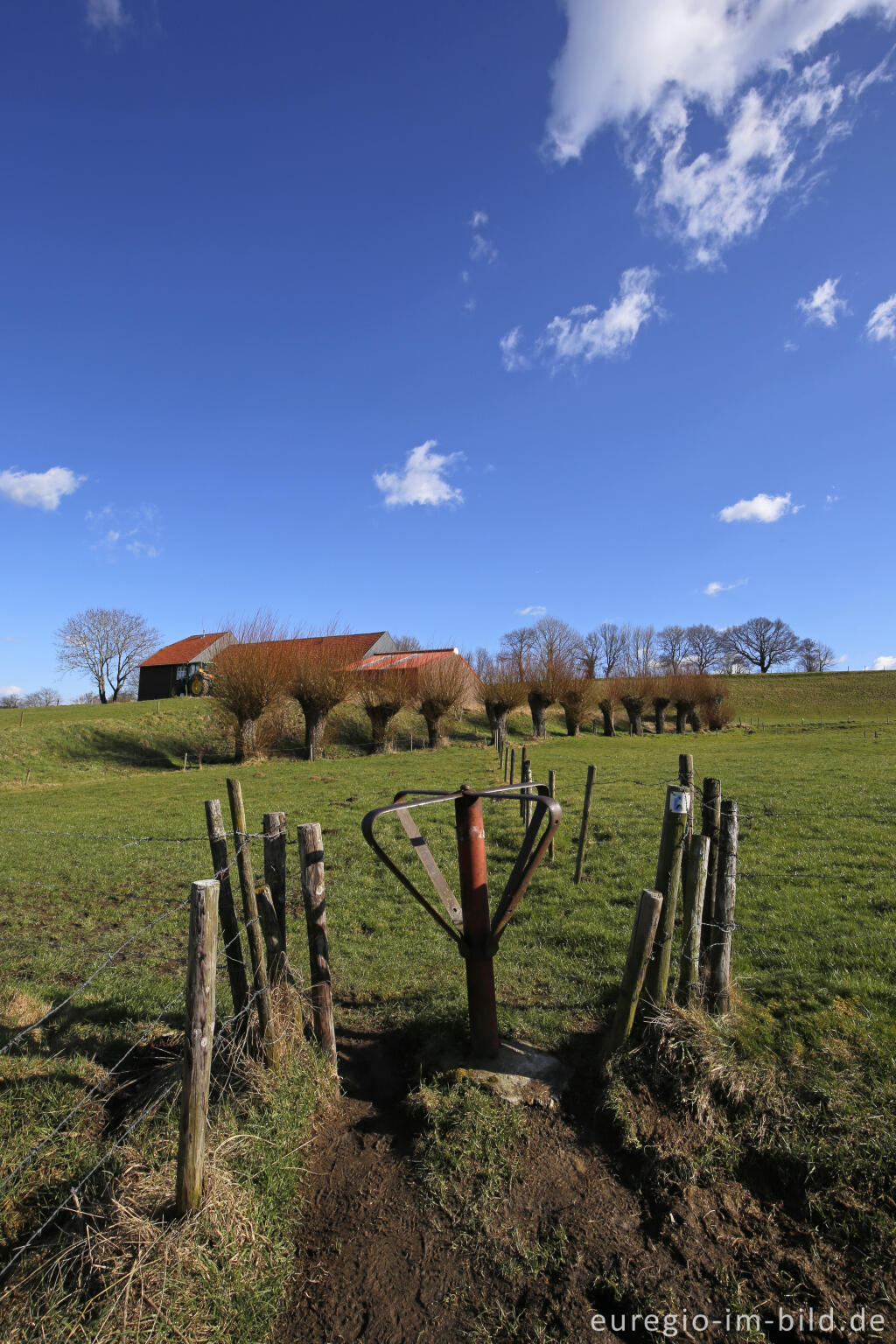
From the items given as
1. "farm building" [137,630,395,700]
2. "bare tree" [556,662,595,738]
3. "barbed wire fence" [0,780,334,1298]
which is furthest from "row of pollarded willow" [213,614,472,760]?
"barbed wire fence" [0,780,334,1298]

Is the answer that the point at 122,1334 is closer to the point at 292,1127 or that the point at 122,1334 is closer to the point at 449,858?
the point at 292,1127

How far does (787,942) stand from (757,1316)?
369cm

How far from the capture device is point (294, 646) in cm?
3238

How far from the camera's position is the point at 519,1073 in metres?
3.92

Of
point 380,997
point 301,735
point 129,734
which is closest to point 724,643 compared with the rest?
point 301,735

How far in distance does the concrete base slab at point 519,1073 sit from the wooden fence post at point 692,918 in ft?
3.20

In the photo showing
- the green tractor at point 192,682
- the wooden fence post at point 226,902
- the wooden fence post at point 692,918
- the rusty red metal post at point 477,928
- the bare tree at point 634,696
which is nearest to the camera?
the rusty red metal post at point 477,928

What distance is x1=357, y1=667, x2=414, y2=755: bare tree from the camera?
33531 millimetres

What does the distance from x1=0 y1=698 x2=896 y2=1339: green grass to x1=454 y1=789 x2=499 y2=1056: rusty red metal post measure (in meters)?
0.53

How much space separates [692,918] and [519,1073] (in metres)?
1.51

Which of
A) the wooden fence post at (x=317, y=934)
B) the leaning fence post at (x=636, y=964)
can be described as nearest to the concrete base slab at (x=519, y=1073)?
the leaning fence post at (x=636, y=964)

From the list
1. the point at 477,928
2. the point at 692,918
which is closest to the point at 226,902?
the point at 477,928

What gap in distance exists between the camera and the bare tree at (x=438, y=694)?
118 ft

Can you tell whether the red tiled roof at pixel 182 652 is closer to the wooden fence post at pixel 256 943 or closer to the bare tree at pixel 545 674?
the bare tree at pixel 545 674
